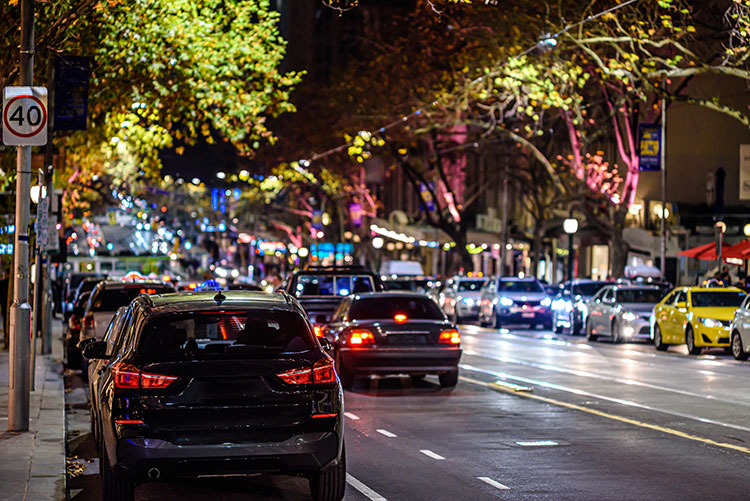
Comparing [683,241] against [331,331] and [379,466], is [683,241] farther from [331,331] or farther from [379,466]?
[379,466]

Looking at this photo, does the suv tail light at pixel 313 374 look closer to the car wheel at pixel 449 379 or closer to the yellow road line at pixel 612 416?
the yellow road line at pixel 612 416

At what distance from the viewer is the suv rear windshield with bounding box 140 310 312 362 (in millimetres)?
9617

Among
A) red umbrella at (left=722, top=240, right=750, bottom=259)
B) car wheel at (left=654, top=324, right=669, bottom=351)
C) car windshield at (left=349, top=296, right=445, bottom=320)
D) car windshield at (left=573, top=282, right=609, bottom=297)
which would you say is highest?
red umbrella at (left=722, top=240, right=750, bottom=259)

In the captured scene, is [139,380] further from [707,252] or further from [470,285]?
[470,285]

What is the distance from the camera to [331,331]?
21422 mm

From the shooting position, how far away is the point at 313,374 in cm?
955

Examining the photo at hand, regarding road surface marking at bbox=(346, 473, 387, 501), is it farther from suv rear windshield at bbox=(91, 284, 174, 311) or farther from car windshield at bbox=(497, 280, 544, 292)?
car windshield at bbox=(497, 280, 544, 292)

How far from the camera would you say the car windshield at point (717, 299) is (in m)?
30.1

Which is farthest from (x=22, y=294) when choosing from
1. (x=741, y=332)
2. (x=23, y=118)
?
(x=741, y=332)

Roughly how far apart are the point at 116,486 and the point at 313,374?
1.63 metres

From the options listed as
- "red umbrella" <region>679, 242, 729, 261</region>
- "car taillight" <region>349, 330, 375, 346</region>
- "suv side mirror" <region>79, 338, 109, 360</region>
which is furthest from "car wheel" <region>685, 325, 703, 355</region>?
"suv side mirror" <region>79, 338, 109, 360</region>

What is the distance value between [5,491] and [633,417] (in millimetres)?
8362

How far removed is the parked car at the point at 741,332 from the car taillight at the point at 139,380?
19224mm

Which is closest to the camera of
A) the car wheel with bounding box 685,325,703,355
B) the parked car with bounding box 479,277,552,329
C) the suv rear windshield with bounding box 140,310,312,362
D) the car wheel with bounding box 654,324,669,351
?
the suv rear windshield with bounding box 140,310,312,362
